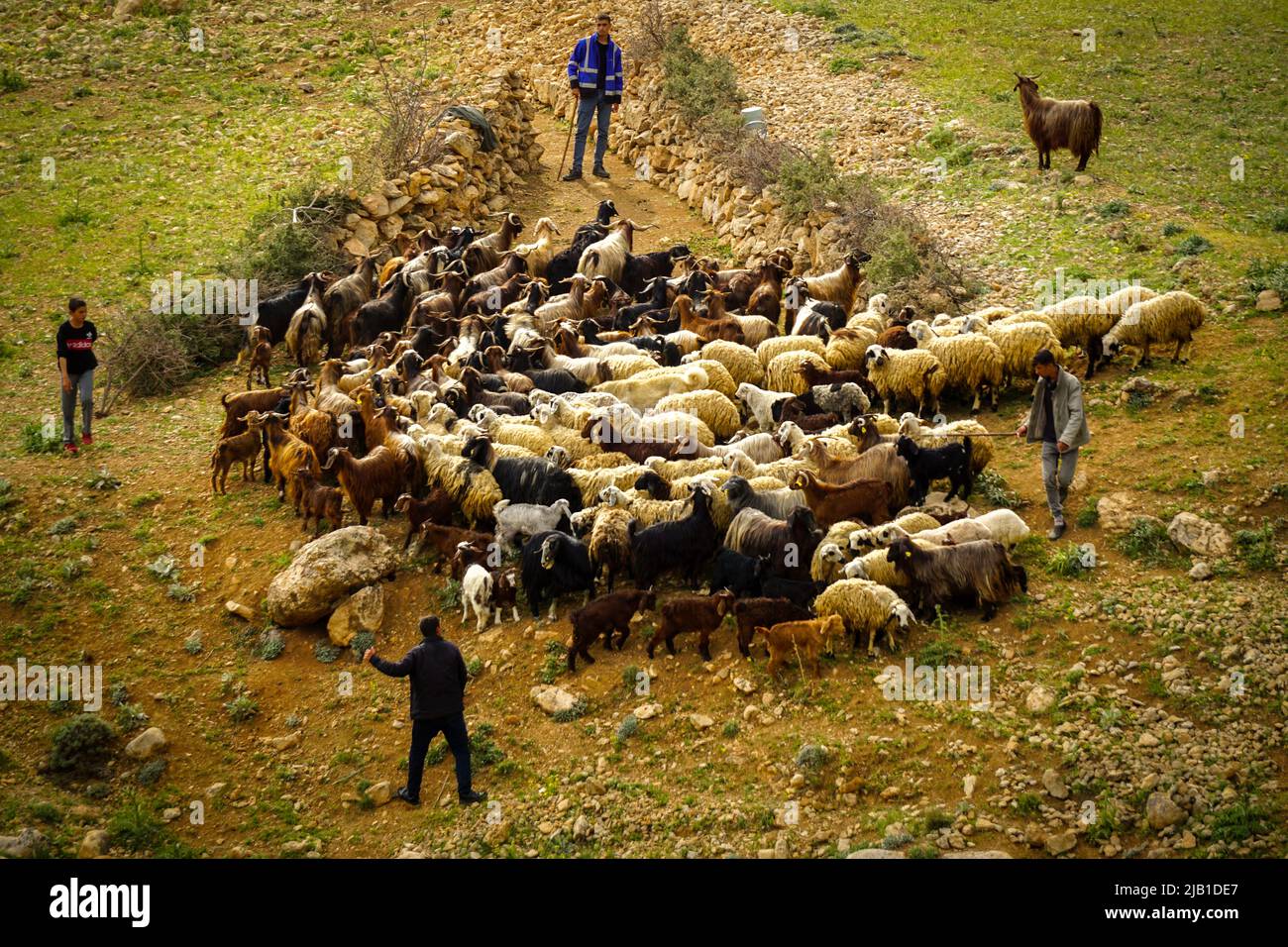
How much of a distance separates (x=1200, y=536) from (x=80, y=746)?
9.51m

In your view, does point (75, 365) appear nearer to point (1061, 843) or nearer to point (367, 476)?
point (367, 476)

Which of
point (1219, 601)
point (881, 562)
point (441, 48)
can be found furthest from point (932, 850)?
point (441, 48)

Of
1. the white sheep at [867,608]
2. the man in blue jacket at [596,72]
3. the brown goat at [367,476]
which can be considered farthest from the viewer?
the man in blue jacket at [596,72]

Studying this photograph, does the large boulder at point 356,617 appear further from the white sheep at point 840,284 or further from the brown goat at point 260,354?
the white sheep at point 840,284

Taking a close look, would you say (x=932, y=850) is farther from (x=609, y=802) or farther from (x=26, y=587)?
(x=26, y=587)

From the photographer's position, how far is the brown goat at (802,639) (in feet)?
28.2

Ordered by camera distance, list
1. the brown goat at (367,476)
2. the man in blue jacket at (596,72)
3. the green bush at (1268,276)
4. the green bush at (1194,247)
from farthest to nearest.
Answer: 1. the man in blue jacket at (596,72)
2. the green bush at (1194,247)
3. the green bush at (1268,276)
4. the brown goat at (367,476)

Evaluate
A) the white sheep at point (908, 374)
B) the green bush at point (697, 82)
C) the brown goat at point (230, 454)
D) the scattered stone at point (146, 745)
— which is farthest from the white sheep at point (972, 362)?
the green bush at point (697, 82)

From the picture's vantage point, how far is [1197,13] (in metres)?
22.8

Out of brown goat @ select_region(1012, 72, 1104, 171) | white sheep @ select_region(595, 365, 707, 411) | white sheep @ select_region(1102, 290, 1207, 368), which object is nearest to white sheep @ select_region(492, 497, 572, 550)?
white sheep @ select_region(595, 365, 707, 411)

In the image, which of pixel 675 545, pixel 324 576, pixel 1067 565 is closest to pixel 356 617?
pixel 324 576

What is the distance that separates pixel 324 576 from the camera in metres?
10.2

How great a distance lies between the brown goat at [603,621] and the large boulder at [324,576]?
7.63ft

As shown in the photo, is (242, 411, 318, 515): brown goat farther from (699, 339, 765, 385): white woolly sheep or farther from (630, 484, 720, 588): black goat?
(699, 339, 765, 385): white woolly sheep
